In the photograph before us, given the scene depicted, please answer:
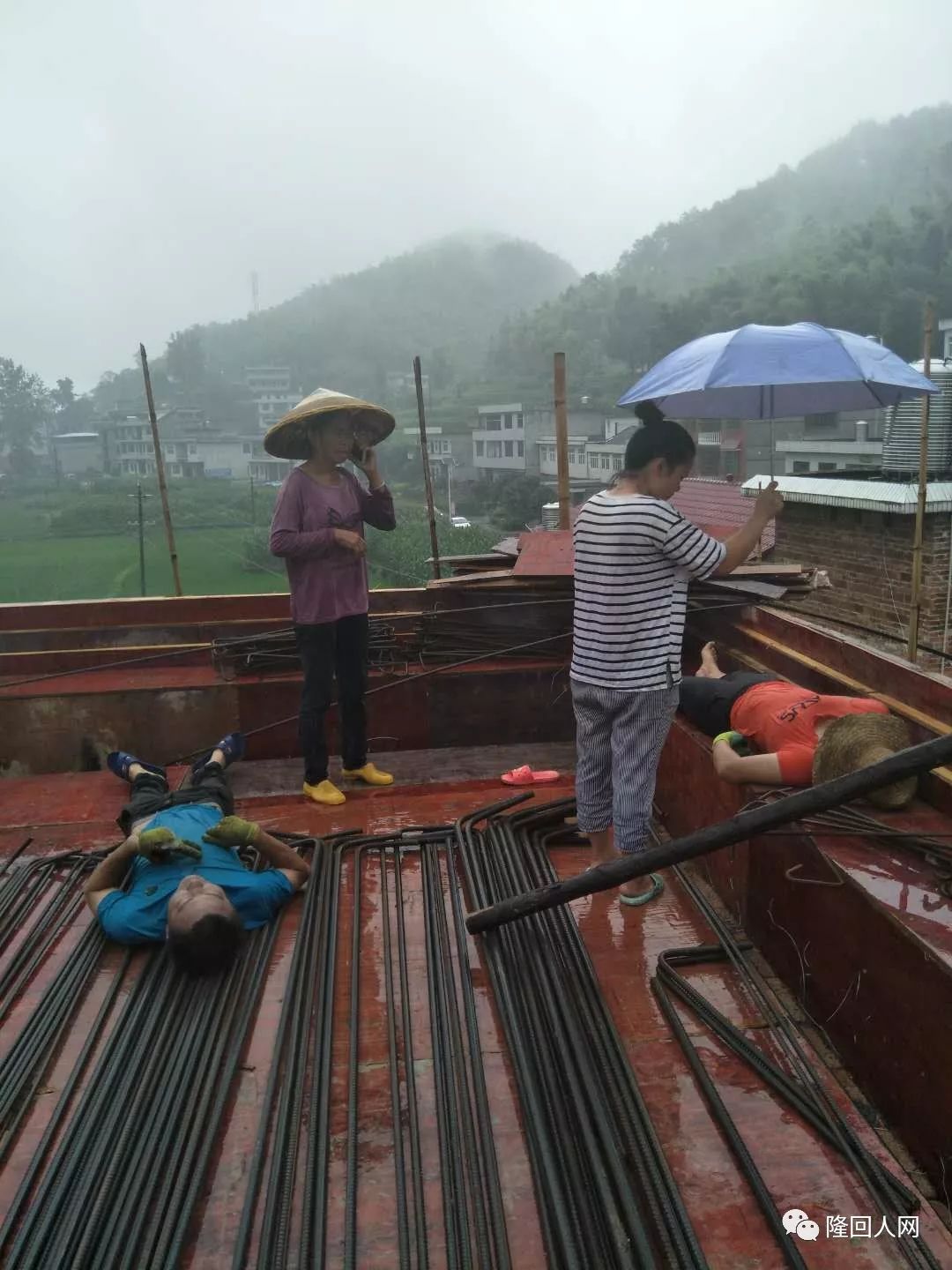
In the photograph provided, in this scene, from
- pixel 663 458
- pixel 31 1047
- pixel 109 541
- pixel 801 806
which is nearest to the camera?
pixel 801 806

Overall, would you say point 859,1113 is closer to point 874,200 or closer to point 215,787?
point 215,787

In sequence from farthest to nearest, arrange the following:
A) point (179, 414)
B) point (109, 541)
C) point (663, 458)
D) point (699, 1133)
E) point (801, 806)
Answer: point (179, 414) < point (109, 541) < point (663, 458) < point (699, 1133) < point (801, 806)

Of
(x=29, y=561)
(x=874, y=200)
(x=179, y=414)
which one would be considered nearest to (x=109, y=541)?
(x=29, y=561)

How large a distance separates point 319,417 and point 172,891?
2112 millimetres

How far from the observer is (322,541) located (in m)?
4.10

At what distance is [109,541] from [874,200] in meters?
83.8

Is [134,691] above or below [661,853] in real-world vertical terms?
below

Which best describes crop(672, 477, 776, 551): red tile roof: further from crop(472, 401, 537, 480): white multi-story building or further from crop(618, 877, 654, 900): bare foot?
crop(472, 401, 537, 480): white multi-story building

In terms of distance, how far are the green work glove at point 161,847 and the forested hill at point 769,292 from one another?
3107 centimetres

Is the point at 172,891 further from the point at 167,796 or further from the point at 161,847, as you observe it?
the point at 167,796

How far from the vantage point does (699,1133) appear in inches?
91.0

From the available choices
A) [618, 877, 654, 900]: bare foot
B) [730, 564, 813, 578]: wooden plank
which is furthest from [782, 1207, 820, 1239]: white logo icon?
[730, 564, 813, 578]: wooden plank

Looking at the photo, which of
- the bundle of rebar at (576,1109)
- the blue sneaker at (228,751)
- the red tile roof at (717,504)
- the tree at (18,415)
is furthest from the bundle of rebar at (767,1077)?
the tree at (18,415)

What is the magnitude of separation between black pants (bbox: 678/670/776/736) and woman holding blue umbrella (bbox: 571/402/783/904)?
819 millimetres
